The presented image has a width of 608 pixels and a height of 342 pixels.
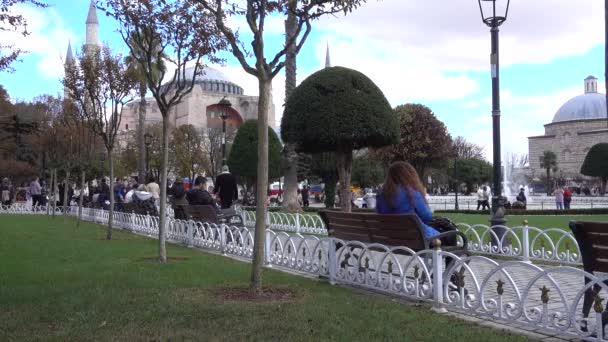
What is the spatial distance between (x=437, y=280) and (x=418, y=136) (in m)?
26.0

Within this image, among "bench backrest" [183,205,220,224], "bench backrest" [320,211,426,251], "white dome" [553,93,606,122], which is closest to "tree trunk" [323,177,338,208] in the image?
"bench backrest" [183,205,220,224]

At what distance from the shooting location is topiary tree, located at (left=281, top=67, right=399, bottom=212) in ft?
44.7

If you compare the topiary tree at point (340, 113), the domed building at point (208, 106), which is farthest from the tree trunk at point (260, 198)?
the domed building at point (208, 106)

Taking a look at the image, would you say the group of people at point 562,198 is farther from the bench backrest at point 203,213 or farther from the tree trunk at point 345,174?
the bench backrest at point 203,213

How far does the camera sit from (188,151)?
52.3 m

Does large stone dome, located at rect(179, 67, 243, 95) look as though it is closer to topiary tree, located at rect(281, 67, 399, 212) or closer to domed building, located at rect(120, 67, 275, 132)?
domed building, located at rect(120, 67, 275, 132)

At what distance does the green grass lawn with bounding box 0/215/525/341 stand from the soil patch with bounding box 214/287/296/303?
0.35 ft

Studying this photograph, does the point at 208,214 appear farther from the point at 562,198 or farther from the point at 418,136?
the point at 562,198

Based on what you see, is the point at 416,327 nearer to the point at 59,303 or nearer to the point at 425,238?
the point at 425,238

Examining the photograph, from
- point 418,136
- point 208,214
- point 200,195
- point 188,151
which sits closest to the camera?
point 208,214

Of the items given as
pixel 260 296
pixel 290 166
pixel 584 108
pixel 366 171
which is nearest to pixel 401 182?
pixel 260 296

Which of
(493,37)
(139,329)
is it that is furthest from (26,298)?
(493,37)

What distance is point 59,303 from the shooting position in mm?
5230

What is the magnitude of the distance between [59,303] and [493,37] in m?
7.63
